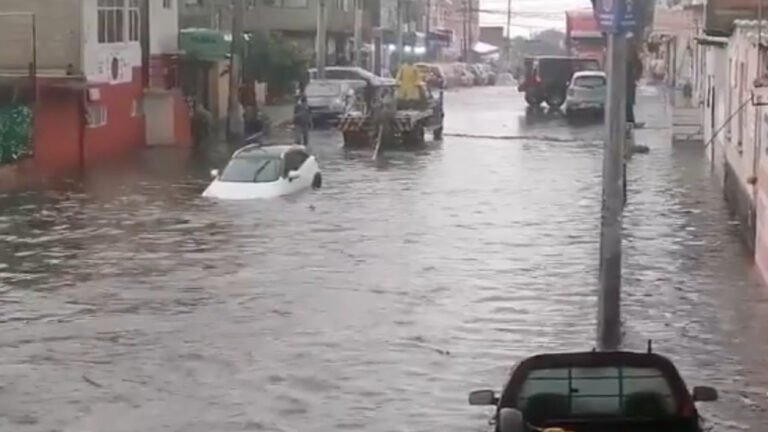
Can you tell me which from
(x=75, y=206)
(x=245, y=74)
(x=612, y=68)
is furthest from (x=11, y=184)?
(x=245, y=74)

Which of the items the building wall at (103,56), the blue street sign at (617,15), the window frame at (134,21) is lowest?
the building wall at (103,56)

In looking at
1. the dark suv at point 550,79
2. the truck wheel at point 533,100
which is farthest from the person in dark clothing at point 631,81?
the truck wheel at point 533,100

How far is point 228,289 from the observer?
21.6 meters

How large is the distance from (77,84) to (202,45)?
408 inches

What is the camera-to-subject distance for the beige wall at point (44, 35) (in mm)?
41281

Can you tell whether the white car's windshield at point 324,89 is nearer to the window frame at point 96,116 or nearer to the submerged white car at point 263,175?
the window frame at point 96,116

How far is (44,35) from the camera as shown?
41.5 metres

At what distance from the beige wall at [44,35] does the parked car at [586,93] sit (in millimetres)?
22194

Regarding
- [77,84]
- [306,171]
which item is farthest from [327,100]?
[306,171]

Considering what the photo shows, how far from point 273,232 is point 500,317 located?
28.0 ft

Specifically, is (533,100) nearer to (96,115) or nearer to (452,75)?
(96,115)

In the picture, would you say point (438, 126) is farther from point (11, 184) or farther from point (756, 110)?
point (756, 110)

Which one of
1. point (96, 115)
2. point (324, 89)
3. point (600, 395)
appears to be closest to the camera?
point (600, 395)

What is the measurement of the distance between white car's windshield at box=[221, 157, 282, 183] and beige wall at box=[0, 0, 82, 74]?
31.7 feet
